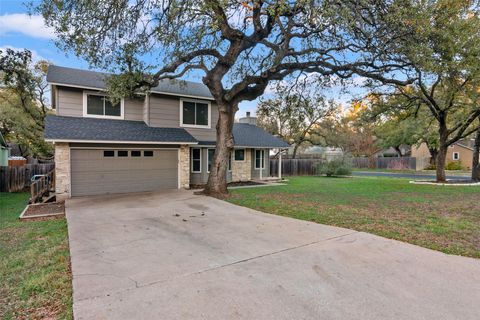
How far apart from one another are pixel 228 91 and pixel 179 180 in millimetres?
4873

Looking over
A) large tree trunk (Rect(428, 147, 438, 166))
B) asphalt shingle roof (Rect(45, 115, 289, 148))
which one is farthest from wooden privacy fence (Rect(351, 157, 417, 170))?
asphalt shingle roof (Rect(45, 115, 289, 148))

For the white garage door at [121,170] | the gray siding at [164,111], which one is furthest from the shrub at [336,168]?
the white garage door at [121,170]

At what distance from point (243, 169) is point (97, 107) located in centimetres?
830

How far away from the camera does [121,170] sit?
1209 centimetres

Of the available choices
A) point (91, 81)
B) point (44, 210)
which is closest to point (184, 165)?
point (91, 81)

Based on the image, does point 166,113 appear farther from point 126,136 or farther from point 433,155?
point 433,155

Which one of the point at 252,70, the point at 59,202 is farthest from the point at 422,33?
the point at 59,202

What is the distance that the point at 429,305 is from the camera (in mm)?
3174

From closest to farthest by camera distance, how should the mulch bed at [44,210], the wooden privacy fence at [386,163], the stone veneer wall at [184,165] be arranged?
the mulch bed at [44,210] < the stone veneer wall at [184,165] < the wooden privacy fence at [386,163]

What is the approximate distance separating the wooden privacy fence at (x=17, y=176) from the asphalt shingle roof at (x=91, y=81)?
195 inches

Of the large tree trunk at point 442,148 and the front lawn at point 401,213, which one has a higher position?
the large tree trunk at point 442,148

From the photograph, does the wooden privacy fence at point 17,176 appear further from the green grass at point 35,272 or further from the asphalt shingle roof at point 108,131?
the green grass at point 35,272

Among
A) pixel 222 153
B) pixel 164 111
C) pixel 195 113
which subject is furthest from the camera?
pixel 195 113

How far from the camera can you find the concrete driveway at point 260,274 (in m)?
3.04
